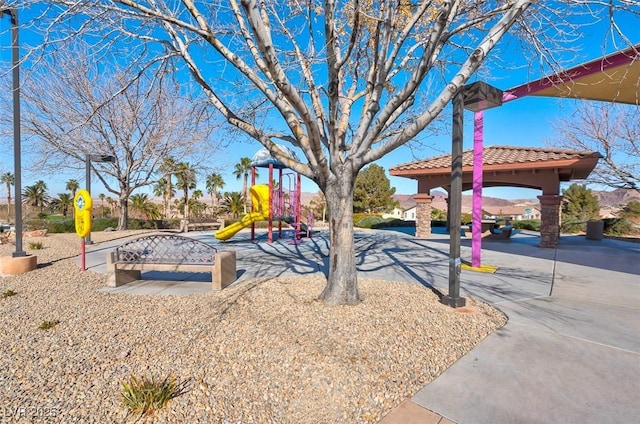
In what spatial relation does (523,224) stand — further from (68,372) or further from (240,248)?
(68,372)

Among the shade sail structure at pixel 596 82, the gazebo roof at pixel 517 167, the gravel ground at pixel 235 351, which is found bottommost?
the gravel ground at pixel 235 351

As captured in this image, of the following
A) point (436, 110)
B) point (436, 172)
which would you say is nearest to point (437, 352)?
point (436, 110)

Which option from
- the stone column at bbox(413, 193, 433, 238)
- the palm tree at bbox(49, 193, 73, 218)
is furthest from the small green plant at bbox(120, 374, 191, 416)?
the palm tree at bbox(49, 193, 73, 218)

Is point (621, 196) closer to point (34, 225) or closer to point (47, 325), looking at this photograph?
point (47, 325)

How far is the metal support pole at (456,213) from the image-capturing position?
4707mm

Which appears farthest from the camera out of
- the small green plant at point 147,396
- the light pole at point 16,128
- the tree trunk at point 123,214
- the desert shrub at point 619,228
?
the tree trunk at point 123,214

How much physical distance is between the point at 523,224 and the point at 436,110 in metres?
25.3

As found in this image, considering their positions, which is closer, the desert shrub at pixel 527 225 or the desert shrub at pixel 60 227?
the desert shrub at pixel 60 227

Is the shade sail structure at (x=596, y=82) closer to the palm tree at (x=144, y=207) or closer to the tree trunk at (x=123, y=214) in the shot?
the tree trunk at (x=123, y=214)

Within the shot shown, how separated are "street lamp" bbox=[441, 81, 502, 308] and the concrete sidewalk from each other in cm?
83

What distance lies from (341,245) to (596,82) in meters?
7.75

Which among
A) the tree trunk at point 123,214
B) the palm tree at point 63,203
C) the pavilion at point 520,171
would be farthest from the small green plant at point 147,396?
the palm tree at point 63,203

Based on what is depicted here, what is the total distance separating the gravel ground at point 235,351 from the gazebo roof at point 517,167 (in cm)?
938

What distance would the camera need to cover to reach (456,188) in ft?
15.7
